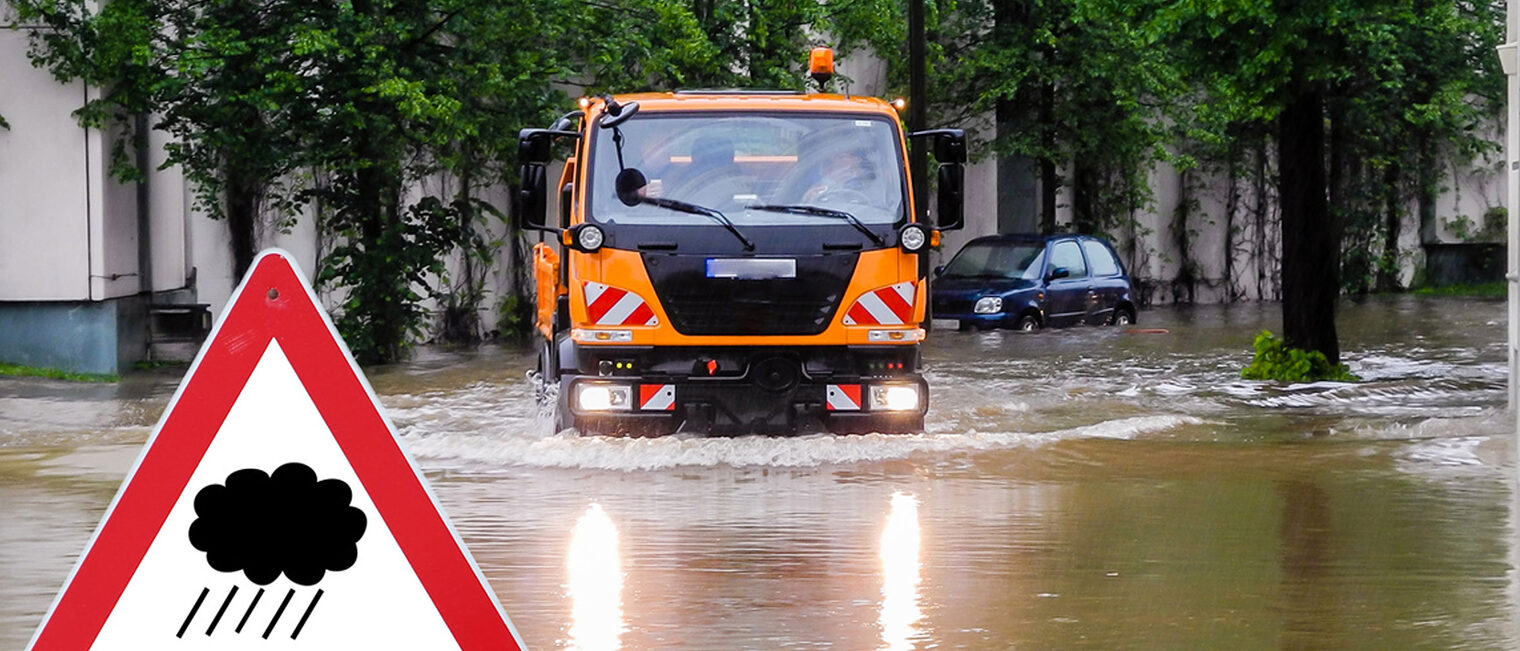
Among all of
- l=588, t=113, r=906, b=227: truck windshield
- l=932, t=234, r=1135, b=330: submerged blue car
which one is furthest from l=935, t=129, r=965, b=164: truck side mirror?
l=932, t=234, r=1135, b=330: submerged blue car

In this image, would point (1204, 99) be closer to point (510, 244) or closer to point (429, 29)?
point (510, 244)

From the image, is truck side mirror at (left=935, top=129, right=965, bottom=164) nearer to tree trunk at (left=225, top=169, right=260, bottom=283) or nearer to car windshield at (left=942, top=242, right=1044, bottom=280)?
tree trunk at (left=225, top=169, right=260, bottom=283)

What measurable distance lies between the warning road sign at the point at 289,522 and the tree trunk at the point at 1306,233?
1568 cm

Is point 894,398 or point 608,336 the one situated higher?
point 608,336

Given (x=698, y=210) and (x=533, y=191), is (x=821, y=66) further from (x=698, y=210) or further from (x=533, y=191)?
(x=533, y=191)

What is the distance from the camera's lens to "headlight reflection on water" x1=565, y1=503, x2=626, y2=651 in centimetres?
714

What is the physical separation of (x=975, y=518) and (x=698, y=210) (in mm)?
3357

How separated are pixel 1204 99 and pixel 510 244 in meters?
13.6

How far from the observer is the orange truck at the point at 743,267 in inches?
495

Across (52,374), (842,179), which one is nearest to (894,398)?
(842,179)

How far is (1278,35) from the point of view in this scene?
16.5 meters

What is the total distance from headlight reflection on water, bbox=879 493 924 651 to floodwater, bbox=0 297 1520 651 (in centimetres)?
2

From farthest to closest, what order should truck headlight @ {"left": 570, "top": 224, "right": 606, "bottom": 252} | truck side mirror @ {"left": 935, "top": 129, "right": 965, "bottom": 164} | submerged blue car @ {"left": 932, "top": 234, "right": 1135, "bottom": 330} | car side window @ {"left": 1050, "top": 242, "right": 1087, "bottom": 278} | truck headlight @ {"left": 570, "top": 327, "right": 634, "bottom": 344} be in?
car side window @ {"left": 1050, "top": 242, "right": 1087, "bottom": 278} < submerged blue car @ {"left": 932, "top": 234, "right": 1135, "bottom": 330} < truck side mirror @ {"left": 935, "top": 129, "right": 965, "bottom": 164} < truck headlight @ {"left": 570, "top": 327, "right": 634, "bottom": 344} < truck headlight @ {"left": 570, "top": 224, "right": 606, "bottom": 252}

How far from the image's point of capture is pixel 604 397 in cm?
1274
